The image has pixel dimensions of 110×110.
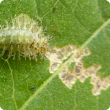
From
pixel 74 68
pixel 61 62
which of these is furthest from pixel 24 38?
pixel 74 68

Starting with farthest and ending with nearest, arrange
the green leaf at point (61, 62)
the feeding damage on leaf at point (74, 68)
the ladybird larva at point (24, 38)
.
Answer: the feeding damage on leaf at point (74, 68)
the green leaf at point (61, 62)
the ladybird larva at point (24, 38)

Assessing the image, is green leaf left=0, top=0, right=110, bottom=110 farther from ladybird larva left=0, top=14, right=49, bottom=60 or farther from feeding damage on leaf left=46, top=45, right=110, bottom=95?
ladybird larva left=0, top=14, right=49, bottom=60

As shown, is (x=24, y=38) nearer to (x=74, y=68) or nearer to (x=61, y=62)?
(x=61, y=62)

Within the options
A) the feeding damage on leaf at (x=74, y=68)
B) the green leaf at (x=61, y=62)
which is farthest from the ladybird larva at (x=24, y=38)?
the feeding damage on leaf at (x=74, y=68)

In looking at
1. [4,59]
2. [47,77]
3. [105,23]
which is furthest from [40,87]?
[105,23]

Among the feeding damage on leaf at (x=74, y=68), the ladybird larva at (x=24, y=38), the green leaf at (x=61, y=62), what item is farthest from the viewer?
the feeding damage on leaf at (x=74, y=68)

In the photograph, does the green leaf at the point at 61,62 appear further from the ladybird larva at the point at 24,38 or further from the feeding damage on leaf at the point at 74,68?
the ladybird larva at the point at 24,38

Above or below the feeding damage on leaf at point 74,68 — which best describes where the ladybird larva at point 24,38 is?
above

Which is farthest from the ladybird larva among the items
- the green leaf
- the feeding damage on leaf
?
the feeding damage on leaf
